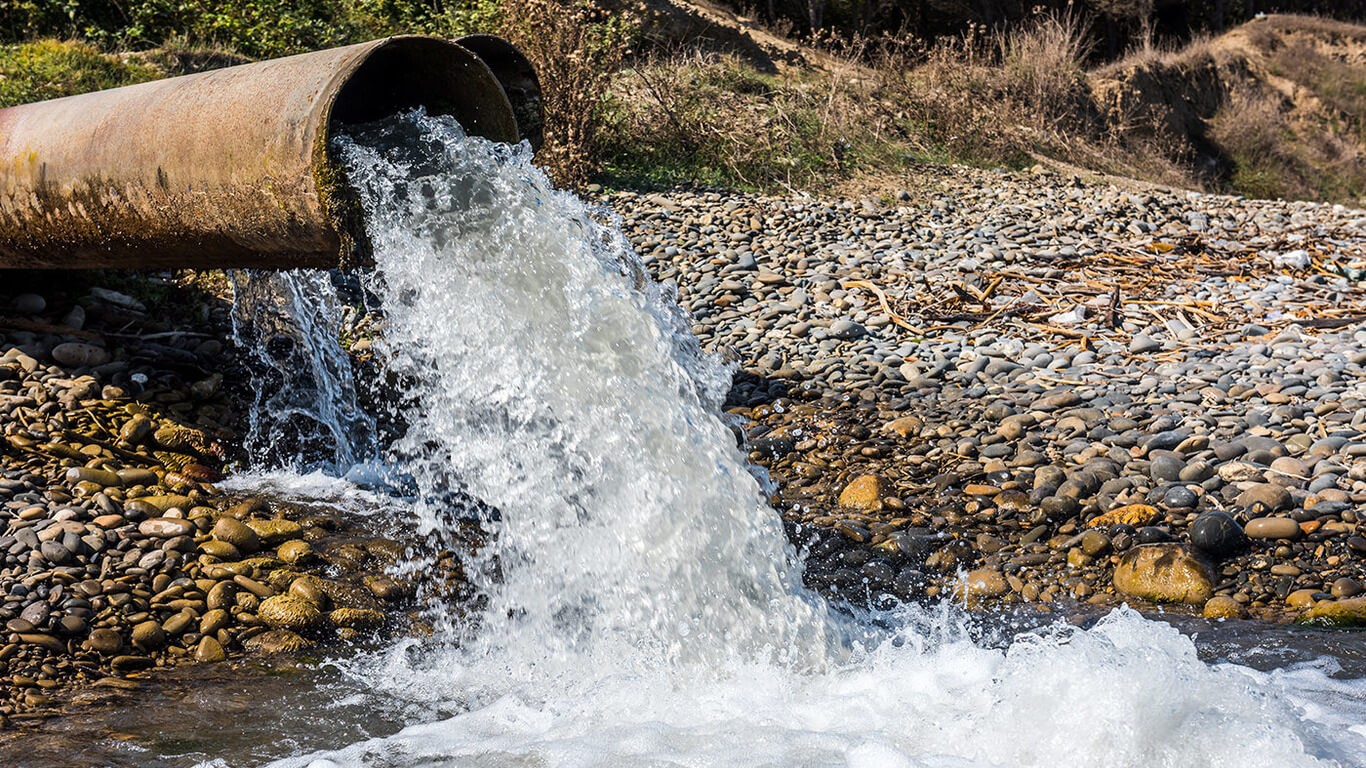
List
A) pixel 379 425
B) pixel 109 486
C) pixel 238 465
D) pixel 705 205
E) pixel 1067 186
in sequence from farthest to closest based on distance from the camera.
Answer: pixel 1067 186
pixel 705 205
pixel 379 425
pixel 238 465
pixel 109 486

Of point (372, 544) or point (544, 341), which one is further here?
point (372, 544)

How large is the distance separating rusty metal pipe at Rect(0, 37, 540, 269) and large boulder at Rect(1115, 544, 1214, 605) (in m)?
2.90

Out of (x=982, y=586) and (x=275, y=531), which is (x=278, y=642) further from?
(x=982, y=586)

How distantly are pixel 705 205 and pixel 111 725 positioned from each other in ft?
20.9

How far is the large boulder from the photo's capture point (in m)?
4.12

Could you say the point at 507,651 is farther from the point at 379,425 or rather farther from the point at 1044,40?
the point at 1044,40

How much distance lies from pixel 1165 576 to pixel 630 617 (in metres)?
1.98

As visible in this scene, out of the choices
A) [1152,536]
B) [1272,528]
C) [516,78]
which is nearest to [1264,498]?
[1272,528]

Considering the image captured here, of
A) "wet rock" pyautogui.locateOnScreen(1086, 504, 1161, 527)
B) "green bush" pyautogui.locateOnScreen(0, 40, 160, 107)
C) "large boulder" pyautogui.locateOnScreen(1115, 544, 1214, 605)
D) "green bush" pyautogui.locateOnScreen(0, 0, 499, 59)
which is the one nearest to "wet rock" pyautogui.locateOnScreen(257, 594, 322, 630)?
"large boulder" pyautogui.locateOnScreen(1115, 544, 1214, 605)

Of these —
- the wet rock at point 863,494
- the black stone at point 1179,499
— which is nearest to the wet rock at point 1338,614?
the black stone at point 1179,499

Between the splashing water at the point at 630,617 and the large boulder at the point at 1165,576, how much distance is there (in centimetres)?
52

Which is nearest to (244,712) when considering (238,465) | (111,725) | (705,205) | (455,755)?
(111,725)

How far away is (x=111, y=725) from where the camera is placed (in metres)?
3.14

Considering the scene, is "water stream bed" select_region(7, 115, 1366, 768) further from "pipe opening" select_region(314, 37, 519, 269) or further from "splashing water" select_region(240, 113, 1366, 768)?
"pipe opening" select_region(314, 37, 519, 269)
